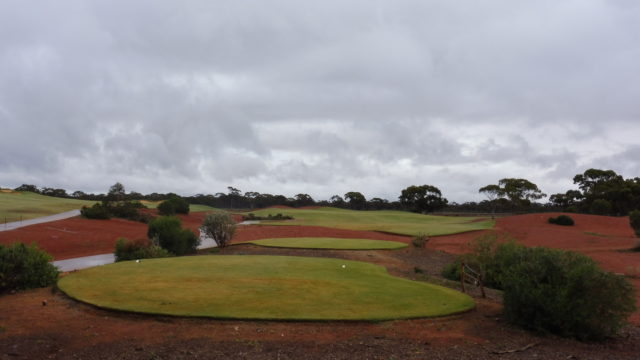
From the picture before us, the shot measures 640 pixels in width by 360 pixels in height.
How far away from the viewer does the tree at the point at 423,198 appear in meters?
97.5

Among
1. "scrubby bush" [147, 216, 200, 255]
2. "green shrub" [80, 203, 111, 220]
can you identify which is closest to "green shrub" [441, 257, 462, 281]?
"scrubby bush" [147, 216, 200, 255]

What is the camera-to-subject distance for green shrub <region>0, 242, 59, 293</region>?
1669 cm

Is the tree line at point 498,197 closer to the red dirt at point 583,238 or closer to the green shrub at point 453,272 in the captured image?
the red dirt at point 583,238

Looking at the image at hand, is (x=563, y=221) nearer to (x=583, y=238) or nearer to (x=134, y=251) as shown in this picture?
(x=583, y=238)

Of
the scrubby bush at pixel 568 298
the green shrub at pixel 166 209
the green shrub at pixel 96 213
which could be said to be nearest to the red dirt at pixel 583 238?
the scrubby bush at pixel 568 298

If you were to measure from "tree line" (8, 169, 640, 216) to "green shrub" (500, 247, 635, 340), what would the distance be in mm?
69287

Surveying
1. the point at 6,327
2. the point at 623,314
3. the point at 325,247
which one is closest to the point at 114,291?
the point at 6,327

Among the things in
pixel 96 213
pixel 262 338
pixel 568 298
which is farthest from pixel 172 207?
pixel 568 298

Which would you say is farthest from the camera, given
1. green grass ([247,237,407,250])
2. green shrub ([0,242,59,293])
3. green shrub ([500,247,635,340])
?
green grass ([247,237,407,250])

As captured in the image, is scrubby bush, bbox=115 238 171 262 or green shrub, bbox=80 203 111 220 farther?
green shrub, bbox=80 203 111 220

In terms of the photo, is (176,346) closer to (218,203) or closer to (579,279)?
(579,279)

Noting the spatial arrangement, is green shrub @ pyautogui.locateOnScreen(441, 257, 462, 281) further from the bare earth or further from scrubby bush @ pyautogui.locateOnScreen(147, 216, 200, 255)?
scrubby bush @ pyautogui.locateOnScreen(147, 216, 200, 255)

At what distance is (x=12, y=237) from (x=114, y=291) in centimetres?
2203

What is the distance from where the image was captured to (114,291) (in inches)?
599
